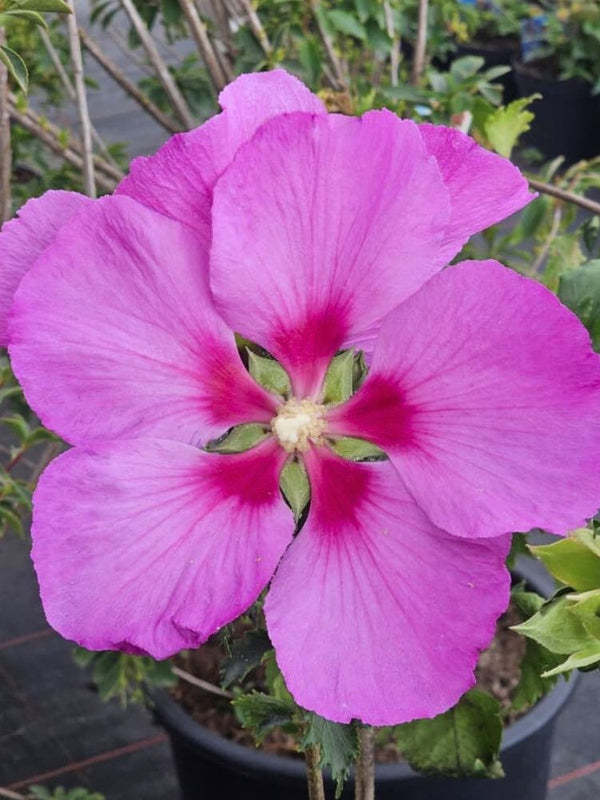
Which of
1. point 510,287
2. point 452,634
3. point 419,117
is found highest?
point 510,287

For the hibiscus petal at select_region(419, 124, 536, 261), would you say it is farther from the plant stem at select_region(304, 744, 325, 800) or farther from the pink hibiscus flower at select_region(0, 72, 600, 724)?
the plant stem at select_region(304, 744, 325, 800)

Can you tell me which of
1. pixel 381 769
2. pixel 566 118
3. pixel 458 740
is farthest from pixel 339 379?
pixel 566 118

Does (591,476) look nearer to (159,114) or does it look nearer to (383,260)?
(383,260)

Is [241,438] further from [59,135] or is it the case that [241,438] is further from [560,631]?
[59,135]

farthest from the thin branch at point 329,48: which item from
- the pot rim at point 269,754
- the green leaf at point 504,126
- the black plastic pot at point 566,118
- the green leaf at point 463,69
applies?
the black plastic pot at point 566,118

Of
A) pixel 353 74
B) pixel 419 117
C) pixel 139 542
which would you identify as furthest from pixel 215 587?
pixel 353 74
